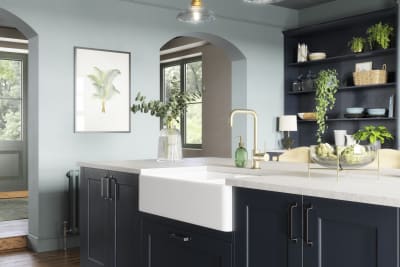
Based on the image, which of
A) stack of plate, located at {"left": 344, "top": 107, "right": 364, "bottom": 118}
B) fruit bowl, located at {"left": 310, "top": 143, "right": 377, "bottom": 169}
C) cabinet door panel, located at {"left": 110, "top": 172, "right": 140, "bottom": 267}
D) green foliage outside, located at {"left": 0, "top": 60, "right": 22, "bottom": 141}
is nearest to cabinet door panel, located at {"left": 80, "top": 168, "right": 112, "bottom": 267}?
cabinet door panel, located at {"left": 110, "top": 172, "right": 140, "bottom": 267}

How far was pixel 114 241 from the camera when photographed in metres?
3.30

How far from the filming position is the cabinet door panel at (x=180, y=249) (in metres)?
2.32

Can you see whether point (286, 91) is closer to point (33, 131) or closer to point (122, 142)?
point (122, 142)

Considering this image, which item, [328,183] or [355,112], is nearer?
[328,183]

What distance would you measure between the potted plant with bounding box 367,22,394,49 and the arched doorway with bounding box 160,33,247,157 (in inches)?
83.1

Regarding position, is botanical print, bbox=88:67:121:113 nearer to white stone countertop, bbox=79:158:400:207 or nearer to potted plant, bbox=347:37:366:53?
white stone countertop, bbox=79:158:400:207

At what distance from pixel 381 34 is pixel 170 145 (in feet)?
10.9

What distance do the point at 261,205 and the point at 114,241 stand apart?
4.98 ft

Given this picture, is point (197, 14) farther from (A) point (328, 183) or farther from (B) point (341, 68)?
(B) point (341, 68)

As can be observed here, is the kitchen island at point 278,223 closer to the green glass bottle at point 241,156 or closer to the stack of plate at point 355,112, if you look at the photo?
the green glass bottle at point 241,156

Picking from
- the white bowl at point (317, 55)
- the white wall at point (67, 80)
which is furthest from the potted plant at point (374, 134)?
the white wall at point (67, 80)

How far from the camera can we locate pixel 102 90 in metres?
5.17

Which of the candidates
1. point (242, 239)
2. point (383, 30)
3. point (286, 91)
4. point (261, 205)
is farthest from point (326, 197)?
point (286, 91)

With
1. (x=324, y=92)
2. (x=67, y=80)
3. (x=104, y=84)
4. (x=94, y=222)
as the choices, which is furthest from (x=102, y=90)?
(x=324, y=92)
